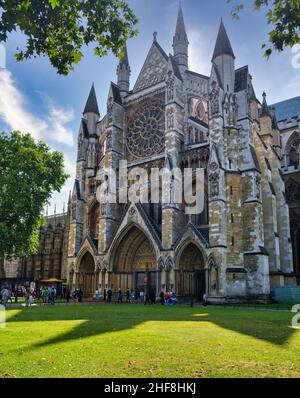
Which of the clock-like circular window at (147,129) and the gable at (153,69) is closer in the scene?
the clock-like circular window at (147,129)

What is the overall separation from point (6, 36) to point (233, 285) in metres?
23.7

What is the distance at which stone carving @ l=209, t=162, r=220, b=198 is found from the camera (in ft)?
92.3

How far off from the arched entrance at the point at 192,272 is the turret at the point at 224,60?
538 inches

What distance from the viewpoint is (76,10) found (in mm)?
8602

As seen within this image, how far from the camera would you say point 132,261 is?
1350 inches

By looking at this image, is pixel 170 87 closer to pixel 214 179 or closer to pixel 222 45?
pixel 222 45

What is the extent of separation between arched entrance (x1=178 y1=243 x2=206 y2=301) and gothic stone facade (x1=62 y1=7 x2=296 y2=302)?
81mm

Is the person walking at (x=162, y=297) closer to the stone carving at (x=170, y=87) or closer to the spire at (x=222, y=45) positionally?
the stone carving at (x=170, y=87)

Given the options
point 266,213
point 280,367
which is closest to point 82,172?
point 266,213

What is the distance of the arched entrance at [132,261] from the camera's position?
1321 inches

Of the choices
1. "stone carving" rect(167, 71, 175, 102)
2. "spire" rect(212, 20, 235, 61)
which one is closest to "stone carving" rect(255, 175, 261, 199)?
"stone carving" rect(167, 71, 175, 102)

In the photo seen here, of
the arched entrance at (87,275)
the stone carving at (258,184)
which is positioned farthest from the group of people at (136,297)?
the stone carving at (258,184)

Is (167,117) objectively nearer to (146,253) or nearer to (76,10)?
(146,253)

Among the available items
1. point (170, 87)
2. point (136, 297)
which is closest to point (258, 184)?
point (170, 87)
